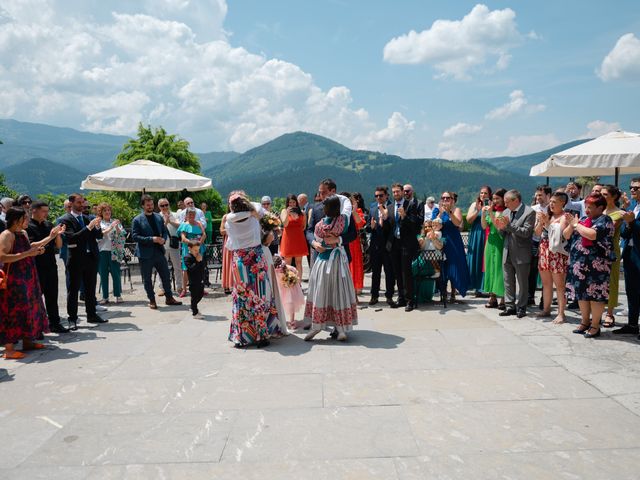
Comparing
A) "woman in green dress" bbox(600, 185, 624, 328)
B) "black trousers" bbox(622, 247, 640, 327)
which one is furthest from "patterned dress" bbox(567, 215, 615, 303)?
"black trousers" bbox(622, 247, 640, 327)

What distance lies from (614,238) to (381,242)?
3475 millimetres

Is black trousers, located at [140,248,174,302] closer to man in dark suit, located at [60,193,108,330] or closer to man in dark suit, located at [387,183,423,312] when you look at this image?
man in dark suit, located at [60,193,108,330]

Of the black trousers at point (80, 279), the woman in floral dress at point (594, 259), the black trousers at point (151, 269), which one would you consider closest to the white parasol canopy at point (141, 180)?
the black trousers at point (151, 269)

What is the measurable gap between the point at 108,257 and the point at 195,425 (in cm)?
610

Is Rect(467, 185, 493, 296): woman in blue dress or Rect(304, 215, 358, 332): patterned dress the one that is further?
Rect(467, 185, 493, 296): woman in blue dress

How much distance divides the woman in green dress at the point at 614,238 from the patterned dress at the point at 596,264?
0.34 metres

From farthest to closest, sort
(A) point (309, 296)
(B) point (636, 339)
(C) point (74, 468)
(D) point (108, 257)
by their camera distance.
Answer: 1. (D) point (108, 257)
2. (A) point (309, 296)
3. (B) point (636, 339)
4. (C) point (74, 468)

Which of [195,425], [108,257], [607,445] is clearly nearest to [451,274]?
[607,445]

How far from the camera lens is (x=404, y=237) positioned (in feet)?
25.3

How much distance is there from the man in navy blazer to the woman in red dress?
23.7 feet

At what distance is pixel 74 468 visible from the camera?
3199 millimetres

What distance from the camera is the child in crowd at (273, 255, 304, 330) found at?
689cm

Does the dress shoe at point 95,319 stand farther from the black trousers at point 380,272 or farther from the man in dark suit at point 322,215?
the black trousers at point 380,272

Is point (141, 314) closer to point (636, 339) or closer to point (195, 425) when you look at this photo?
point (195, 425)
